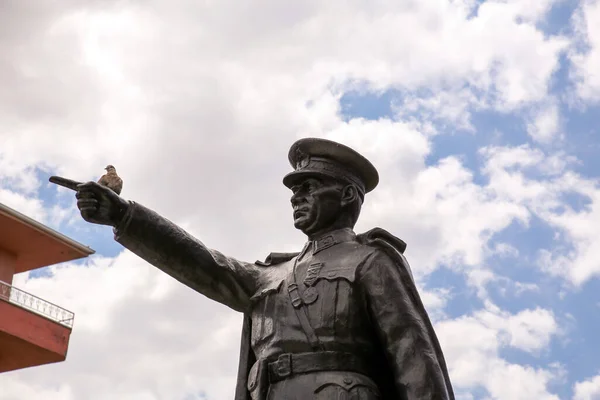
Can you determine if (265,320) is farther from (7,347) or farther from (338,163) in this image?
(7,347)

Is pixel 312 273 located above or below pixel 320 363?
above

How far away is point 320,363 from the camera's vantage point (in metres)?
5.59

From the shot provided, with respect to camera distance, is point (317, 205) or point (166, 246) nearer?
point (166, 246)

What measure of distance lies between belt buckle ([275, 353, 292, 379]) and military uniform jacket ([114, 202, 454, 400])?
0.07 metres

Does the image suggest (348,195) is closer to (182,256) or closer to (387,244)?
(387,244)

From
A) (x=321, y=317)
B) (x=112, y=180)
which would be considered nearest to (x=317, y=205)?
(x=321, y=317)

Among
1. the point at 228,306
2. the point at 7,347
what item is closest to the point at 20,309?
the point at 7,347

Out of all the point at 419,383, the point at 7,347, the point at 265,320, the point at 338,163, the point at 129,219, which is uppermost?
the point at 7,347

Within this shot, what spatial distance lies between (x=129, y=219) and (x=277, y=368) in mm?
1268

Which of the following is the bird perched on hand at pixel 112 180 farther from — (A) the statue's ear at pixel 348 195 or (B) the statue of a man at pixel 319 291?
(A) the statue's ear at pixel 348 195

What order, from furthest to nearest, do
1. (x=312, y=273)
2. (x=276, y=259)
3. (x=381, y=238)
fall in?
1. (x=276, y=259)
2. (x=381, y=238)
3. (x=312, y=273)

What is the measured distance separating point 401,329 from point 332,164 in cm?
122

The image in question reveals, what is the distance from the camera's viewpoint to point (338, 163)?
6.30 meters

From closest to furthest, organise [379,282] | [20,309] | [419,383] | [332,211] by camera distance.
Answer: [419,383] → [379,282] → [332,211] → [20,309]
